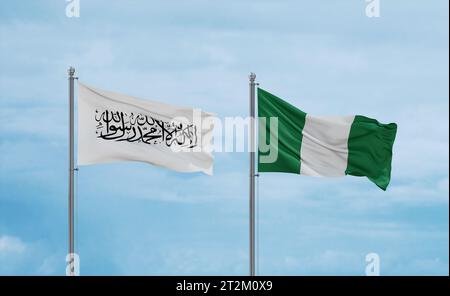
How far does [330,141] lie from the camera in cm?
2495

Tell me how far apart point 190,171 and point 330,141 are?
4.19m

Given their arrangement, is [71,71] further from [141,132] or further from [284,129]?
[284,129]

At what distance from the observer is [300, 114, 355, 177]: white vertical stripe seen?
2455 centimetres

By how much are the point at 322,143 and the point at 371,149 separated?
5.25 ft

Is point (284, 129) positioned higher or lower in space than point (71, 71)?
lower

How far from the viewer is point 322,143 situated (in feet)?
81.4

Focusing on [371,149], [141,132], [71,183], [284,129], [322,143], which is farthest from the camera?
[371,149]

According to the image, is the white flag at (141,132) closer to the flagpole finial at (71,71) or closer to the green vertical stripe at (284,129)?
the flagpole finial at (71,71)

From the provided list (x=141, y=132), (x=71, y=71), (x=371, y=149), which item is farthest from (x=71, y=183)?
(x=371, y=149)

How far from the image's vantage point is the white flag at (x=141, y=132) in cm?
2320

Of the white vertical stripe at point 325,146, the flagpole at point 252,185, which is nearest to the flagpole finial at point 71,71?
the flagpole at point 252,185
